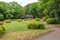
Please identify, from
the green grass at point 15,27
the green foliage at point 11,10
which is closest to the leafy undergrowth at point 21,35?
the green grass at point 15,27

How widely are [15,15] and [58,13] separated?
32.5 metres

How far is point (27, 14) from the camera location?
7225 centimetres

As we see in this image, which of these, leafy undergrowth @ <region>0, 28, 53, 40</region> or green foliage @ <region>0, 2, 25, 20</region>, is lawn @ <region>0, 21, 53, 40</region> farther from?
green foliage @ <region>0, 2, 25, 20</region>

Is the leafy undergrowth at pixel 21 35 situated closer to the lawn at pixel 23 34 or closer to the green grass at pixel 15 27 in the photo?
the lawn at pixel 23 34

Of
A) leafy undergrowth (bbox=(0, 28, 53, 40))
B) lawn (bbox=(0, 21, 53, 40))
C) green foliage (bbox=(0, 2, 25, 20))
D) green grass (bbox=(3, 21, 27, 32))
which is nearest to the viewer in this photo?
leafy undergrowth (bbox=(0, 28, 53, 40))

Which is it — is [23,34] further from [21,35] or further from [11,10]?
[11,10]

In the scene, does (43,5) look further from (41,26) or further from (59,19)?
(41,26)

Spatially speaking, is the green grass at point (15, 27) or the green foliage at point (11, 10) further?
the green foliage at point (11, 10)

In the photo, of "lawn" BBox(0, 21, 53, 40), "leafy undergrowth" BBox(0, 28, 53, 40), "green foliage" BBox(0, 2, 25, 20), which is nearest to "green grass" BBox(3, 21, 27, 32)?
"lawn" BBox(0, 21, 53, 40)

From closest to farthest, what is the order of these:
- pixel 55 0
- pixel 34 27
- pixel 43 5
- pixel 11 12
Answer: pixel 34 27
pixel 55 0
pixel 43 5
pixel 11 12

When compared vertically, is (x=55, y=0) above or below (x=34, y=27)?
above

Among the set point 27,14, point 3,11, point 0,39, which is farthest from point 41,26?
point 27,14

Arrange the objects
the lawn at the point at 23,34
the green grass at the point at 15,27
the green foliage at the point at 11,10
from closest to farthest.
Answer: the lawn at the point at 23,34
the green grass at the point at 15,27
the green foliage at the point at 11,10

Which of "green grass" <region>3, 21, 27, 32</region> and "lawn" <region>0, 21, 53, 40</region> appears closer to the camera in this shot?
"lawn" <region>0, 21, 53, 40</region>
